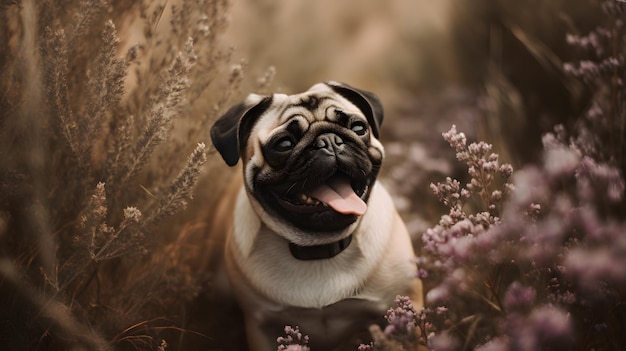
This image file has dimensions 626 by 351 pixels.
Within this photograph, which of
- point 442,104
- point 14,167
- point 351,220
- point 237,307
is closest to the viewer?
point 351,220

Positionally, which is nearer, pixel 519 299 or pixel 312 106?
pixel 519 299

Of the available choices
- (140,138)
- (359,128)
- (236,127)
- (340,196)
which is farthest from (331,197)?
(140,138)

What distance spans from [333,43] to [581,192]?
3.23 meters

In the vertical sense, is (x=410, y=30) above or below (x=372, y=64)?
above

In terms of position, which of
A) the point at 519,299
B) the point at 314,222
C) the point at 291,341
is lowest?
the point at 291,341

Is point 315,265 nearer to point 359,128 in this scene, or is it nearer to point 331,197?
point 331,197

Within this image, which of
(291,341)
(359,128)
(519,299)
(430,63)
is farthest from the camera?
(430,63)

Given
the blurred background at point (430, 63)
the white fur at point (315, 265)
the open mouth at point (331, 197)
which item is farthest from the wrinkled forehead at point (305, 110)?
the blurred background at point (430, 63)

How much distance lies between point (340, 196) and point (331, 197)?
3 cm

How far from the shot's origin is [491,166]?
4.81ft

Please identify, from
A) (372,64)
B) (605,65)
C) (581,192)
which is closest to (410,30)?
(372,64)

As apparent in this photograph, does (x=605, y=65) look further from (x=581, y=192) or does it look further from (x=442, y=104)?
(x=442, y=104)

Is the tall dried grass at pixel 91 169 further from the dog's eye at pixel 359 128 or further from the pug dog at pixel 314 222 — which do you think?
the dog's eye at pixel 359 128

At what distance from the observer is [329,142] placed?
5.20 feet
